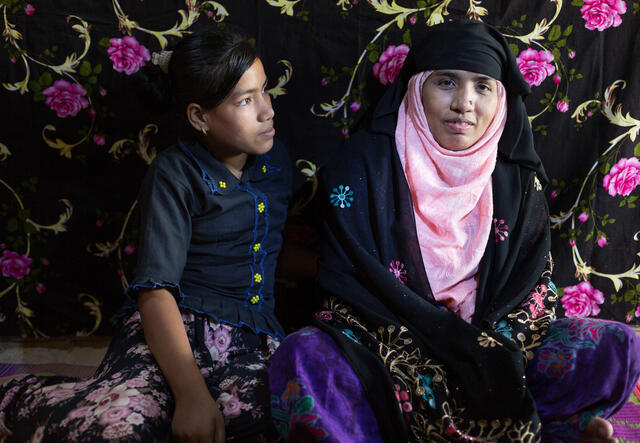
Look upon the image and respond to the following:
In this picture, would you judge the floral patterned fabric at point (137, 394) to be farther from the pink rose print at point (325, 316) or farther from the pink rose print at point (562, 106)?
the pink rose print at point (562, 106)

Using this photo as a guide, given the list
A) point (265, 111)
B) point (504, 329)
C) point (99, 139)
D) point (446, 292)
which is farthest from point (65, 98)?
point (504, 329)

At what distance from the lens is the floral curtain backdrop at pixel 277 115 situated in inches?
60.4

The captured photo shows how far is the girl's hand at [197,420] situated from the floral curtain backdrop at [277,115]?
2.34 feet

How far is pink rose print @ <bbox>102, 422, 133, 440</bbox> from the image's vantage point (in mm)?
940

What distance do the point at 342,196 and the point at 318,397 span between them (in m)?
0.52

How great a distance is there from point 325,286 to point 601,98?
3.47 feet

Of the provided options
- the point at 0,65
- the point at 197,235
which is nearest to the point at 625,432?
the point at 197,235

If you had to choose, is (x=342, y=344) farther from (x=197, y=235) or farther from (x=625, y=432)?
(x=625, y=432)

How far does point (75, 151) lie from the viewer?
5.31 ft

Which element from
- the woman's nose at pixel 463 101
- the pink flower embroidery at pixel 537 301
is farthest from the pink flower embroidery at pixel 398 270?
the woman's nose at pixel 463 101

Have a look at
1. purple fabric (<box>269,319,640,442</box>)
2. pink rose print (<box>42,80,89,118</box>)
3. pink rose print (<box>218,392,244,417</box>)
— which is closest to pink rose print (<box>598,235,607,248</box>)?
purple fabric (<box>269,319,640,442</box>)

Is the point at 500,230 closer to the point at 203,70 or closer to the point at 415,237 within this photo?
the point at 415,237

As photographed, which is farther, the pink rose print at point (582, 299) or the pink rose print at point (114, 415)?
the pink rose print at point (582, 299)

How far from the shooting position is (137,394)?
1.04 meters
